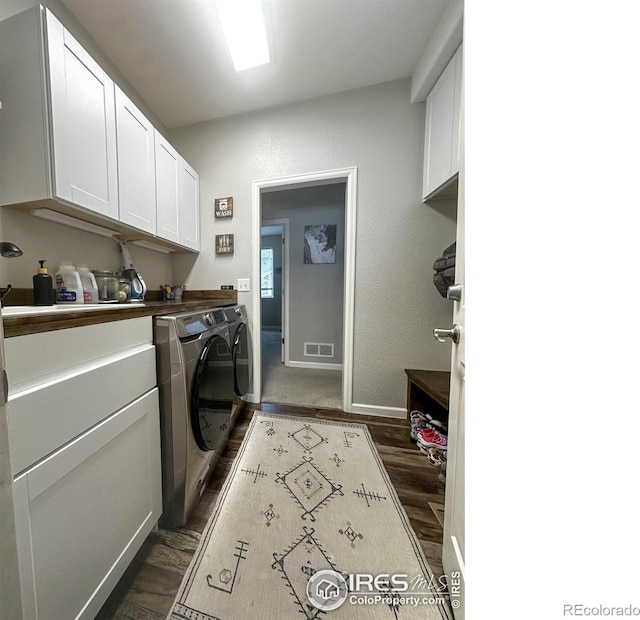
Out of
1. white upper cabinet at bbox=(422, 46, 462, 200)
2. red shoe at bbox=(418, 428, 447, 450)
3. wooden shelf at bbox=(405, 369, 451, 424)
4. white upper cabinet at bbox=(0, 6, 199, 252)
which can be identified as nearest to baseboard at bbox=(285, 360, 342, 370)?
wooden shelf at bbox=(405, 369, 451, 424)

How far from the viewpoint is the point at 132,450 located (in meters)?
0.74

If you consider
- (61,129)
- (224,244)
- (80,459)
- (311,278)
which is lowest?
(80,459)

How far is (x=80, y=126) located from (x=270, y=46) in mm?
1185

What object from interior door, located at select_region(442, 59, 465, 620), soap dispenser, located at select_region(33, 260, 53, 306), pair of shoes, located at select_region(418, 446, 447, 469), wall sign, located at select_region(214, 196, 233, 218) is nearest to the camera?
interior door, located at select_region(442, 59, 465, 620)

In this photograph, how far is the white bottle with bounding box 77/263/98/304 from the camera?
46.6 inches

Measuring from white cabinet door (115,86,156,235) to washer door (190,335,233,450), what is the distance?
2.96 ft

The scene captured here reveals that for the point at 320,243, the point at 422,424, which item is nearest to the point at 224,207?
the point at 320,243

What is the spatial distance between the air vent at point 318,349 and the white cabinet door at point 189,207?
1.74 m

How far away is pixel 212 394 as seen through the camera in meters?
1.07

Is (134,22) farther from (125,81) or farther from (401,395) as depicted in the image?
(401,395)

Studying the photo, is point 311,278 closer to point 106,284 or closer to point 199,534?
point 106,284

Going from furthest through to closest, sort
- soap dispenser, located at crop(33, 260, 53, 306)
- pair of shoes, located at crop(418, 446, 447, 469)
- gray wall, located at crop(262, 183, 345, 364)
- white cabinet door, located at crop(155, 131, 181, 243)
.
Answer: gray wall, located at crop(262, 183, 345, 364) < white cabinet door, located at crop(155, 131, 181, 243) < pair of shoes, located at crop(418, 446, 447, 469) < soap dispenser, located at crop(33, 260, 53, 306)

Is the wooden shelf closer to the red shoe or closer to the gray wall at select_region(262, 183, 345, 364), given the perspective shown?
the red shoe
